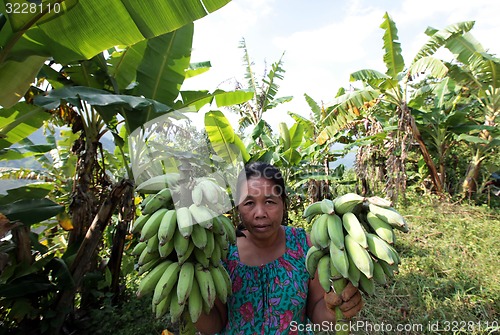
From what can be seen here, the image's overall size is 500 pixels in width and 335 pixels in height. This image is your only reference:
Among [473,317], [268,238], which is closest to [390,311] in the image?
[473,317]

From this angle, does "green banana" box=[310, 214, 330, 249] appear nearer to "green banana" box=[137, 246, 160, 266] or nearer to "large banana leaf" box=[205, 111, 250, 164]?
"green banana" box=[137, 246, 160, 266]

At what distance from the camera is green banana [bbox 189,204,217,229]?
101 cm

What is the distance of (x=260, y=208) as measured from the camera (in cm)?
139

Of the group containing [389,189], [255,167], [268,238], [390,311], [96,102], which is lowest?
[390,311]

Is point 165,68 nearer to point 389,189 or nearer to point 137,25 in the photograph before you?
point 137,25

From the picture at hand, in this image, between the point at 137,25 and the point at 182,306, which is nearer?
the point at 182,306

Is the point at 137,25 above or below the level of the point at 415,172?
above

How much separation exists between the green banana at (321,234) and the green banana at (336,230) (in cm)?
2

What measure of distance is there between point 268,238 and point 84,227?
6.00 feet

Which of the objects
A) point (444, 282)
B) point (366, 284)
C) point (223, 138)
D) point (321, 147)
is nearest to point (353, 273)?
point (366, 284)

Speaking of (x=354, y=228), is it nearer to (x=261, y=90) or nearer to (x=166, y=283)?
(x=166, y=283)

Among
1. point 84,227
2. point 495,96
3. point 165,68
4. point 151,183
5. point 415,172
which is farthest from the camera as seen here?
point 415,172

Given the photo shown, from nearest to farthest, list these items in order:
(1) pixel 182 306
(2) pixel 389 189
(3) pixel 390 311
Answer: (1) pixel 182 306 → (3) pixel 390 311 → (2) pixel 389 189

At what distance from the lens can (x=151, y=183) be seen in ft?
3.92
